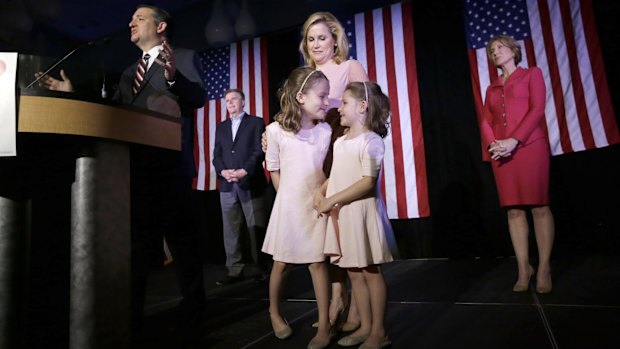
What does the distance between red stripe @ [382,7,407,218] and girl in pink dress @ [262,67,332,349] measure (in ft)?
8.32

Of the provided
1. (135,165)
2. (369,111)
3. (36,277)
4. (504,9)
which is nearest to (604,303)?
(369,111)

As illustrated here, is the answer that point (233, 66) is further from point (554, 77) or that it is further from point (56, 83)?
point (56, 83)

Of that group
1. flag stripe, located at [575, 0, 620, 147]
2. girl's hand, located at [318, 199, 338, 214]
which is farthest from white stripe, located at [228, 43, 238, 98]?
girl's hand, located at [318, 199, 338, 214]

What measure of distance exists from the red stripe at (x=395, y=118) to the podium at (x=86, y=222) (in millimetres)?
3243

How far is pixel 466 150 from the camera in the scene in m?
3.91

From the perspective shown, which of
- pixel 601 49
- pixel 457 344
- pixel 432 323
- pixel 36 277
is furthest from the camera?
pixel 601 49

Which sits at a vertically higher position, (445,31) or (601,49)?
(445,31)

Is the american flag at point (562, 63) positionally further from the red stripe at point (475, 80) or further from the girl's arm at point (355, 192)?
the girl's arm at point (355, 192)

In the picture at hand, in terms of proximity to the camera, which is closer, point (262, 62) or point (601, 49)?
point (601, 49)

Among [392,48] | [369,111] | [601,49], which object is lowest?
[369,111]

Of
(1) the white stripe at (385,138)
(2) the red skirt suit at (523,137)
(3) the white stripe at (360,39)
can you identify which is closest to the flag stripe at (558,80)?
(2) the red skirt suit at (523,137)

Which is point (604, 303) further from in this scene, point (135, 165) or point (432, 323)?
point (135, 165)

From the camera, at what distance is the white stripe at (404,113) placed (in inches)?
157

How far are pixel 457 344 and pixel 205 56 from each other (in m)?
5.23
